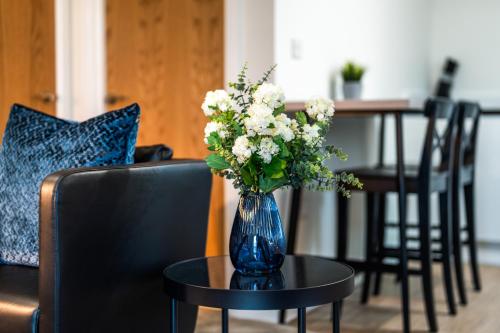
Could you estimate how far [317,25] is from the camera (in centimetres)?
351

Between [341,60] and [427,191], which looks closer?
[427,191]

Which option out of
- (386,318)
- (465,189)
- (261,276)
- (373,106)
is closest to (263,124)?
(261,276)

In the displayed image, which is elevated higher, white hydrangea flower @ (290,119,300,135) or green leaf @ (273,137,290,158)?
white hydrangea flower @ (290,119,300,135)

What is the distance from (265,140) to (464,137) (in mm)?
2041

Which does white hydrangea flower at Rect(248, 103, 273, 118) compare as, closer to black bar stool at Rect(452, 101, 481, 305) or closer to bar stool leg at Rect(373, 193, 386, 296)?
black bar stool at Rect(452, 101, 481, 305)

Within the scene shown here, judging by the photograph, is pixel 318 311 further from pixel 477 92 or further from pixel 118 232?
pixel 477 92

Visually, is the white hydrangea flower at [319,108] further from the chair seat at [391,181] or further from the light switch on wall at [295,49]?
the light switch on wall at [295,49]

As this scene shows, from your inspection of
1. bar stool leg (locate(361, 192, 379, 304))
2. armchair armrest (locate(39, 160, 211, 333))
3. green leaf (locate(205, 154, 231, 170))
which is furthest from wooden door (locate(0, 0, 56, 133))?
green leaf (locate(205, 154, 231, 170))

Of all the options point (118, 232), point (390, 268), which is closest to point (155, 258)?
point (118, 232)

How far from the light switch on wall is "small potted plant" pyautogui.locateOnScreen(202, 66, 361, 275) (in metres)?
1.49

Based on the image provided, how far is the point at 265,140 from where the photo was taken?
171cm

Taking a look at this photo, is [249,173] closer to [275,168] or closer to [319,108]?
[275,168]

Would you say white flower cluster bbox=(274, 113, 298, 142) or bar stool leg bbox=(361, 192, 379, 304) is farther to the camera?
bar stool leg bbox=(361, 192, 379, 304)

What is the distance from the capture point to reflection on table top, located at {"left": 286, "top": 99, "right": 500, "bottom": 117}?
2.93 m
